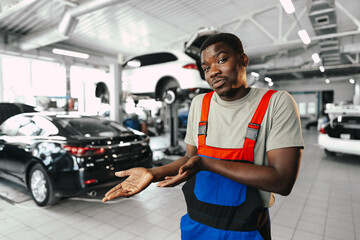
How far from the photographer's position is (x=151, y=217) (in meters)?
2.87

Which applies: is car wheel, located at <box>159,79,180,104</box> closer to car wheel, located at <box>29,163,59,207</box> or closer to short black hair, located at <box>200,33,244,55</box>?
car wheel, located at <box>29,163,59,207</box>

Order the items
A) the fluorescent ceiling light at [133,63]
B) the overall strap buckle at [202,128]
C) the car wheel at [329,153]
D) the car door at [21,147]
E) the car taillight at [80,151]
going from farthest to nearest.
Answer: the car wheel at [329,153] < the fluorescent ceiling light at [133,63] < the car door at [21,147] < the car taillight at [80,151] < the overall strap buckle at [202,128]

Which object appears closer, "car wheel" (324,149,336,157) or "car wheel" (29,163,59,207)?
"car wheel" (29,163,59,207)

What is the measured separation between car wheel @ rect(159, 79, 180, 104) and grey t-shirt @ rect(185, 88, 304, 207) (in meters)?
4.35

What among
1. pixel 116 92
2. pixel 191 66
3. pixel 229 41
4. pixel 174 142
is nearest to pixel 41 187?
pixel 116 92

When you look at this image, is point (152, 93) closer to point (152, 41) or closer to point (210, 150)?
point (210, 150)

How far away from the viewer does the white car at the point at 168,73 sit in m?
4.96

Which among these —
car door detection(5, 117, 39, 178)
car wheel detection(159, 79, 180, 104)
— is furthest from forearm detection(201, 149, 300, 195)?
car wheel detection(159, 79, 180, 104)

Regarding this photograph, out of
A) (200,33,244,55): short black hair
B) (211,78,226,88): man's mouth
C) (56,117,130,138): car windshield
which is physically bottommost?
(56,117,130,138): car windshield

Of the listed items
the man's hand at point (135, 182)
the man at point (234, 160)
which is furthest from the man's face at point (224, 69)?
the man's hand at point (135, 182)

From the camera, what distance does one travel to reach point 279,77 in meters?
16.5

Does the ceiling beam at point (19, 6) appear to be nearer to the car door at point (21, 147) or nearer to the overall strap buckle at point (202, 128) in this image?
the car door at point (21, 147)

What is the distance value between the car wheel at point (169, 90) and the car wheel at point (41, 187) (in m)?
3.05

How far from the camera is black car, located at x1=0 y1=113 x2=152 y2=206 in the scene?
2.80 meters
